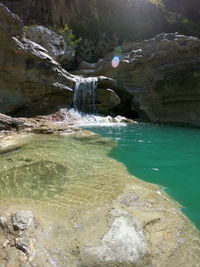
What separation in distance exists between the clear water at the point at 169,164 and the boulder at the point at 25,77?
25.9 ft

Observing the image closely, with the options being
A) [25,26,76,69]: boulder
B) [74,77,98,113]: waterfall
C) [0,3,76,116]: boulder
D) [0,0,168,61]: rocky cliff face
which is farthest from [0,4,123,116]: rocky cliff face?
[0,0,168,61]: rocky cliff face

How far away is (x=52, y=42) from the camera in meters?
20.9

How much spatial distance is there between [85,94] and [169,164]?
11.6 m

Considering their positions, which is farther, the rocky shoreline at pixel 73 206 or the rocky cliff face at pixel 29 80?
the rocky cliff face at pixel 29 80

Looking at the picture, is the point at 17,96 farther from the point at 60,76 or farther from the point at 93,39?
the point at 93,39

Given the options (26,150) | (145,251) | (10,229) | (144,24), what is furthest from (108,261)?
(144,24)

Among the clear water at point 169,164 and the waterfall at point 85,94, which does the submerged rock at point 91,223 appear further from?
the waterfall at point 85,94

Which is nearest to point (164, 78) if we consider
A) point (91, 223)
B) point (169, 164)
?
point (169, 164)

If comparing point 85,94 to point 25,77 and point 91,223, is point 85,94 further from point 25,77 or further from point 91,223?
point 91,223

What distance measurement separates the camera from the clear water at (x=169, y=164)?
15.1 feet

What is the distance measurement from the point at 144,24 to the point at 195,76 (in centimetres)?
1494

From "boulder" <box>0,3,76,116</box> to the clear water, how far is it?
25.9ft

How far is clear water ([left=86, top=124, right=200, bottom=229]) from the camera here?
4605mm

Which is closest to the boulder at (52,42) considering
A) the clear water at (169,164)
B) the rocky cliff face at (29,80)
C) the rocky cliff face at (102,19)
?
the rocky cliff face at (102,19)
